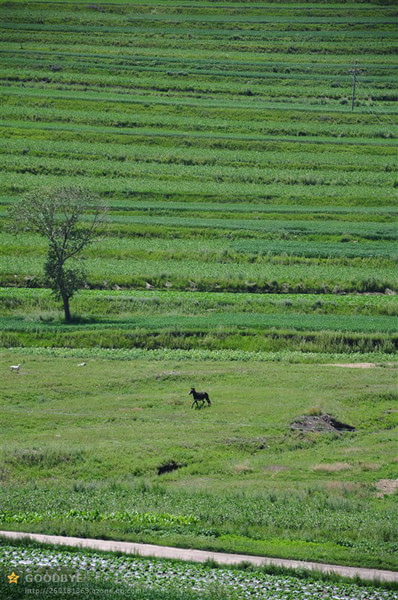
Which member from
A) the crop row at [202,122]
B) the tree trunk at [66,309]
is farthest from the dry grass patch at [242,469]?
the crop row at [202,122]

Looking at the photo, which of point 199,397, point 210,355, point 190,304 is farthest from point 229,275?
point 199,397

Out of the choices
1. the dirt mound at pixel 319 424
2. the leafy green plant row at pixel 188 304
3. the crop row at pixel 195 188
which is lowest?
the dirt mound at pixel 319 424

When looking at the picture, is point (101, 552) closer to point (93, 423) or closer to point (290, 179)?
point (93, 423)

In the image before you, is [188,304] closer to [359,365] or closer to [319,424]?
[359,365]

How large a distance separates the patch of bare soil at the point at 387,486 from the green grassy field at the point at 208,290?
112mm

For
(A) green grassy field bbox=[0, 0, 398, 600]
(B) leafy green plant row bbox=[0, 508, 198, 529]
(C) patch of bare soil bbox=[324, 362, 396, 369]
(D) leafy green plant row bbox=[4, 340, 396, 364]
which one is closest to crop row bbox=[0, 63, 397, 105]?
(A) green grassy field bbox=[0, 0, 398, 600]

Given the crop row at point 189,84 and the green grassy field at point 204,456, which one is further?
the crop row at point 189,84

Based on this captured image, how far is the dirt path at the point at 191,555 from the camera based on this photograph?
24.6 metres

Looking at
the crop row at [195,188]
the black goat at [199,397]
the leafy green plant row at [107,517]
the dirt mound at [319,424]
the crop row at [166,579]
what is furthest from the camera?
the crop row at [195,188]

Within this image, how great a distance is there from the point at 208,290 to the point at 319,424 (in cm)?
2609

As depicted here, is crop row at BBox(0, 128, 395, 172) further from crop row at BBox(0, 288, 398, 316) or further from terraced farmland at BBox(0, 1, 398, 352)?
crop row at BBox(0, 288, 398, 316)

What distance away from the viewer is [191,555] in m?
25.5

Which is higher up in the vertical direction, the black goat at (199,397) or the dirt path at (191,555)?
the black goat at (199,397)

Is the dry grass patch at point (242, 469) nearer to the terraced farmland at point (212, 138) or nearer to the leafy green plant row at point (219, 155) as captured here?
the terraced farmland at point (212, 138)
